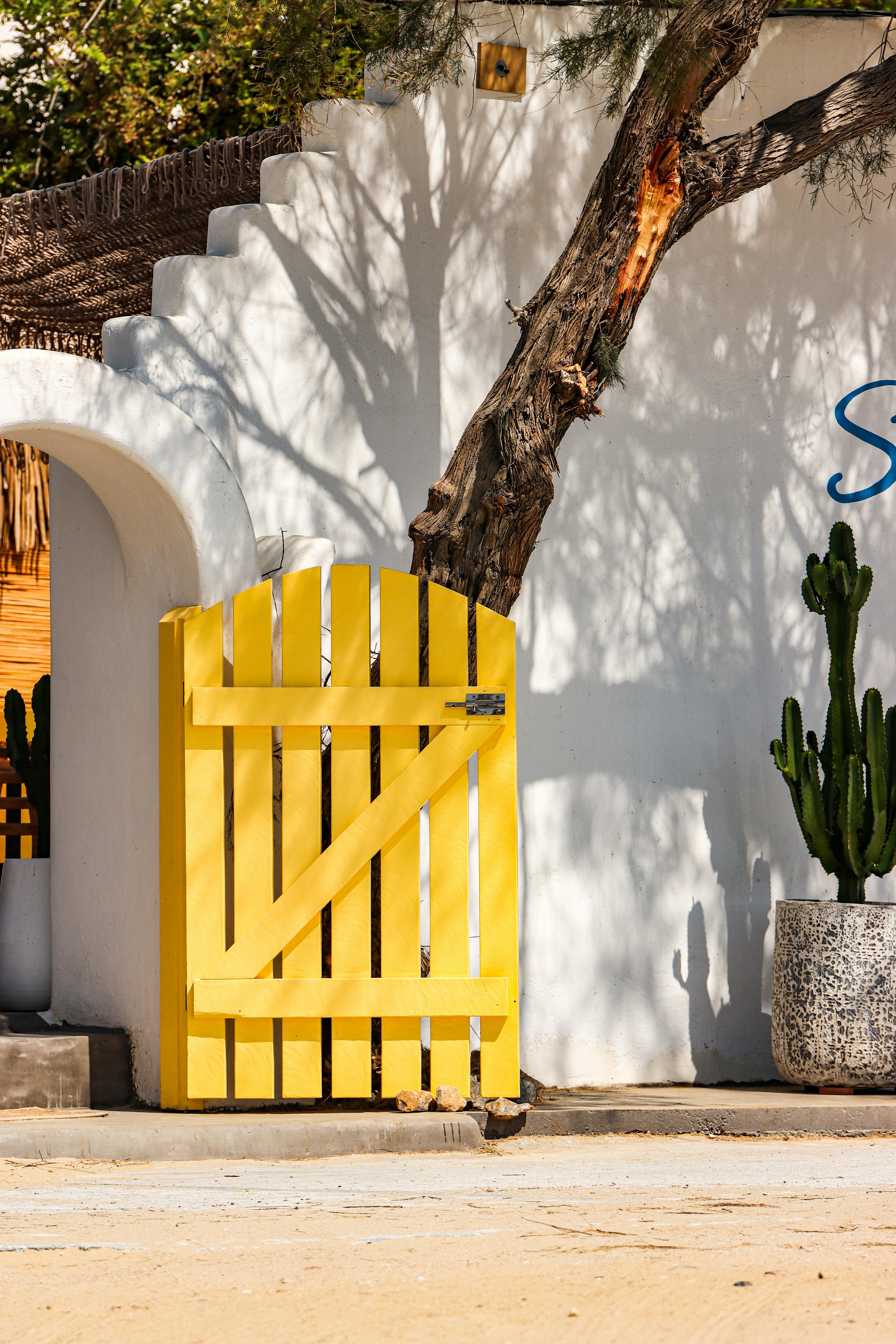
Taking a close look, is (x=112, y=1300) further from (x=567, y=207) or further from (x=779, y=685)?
(x=567, y=207)

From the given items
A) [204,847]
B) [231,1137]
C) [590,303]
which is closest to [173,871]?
[204,847]

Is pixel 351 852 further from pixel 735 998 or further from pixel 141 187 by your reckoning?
pixel 141 187

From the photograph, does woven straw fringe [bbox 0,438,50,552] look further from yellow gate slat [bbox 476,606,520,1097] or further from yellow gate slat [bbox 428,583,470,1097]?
yellow gate slat [bbox 476,606,520,1097]

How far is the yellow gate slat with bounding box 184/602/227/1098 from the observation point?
4.79 m

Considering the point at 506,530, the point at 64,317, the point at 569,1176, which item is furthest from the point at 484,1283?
the point at 64,317

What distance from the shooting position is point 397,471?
591 cm

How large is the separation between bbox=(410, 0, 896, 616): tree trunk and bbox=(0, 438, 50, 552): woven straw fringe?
13.8 feet

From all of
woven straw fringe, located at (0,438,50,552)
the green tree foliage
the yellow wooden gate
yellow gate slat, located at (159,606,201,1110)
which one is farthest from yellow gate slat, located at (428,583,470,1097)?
the green tree foliage

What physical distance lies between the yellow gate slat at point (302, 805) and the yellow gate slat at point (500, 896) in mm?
571

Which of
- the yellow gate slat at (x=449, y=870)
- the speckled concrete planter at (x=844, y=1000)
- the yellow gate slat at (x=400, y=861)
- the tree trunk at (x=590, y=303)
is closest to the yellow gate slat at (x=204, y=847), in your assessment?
the yellow gate slat at (x=400, y=861)

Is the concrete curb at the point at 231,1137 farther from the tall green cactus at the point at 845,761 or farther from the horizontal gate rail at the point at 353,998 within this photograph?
the tall green cactus at the point at 845,761

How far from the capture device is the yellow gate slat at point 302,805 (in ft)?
15.9

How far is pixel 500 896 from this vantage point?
16.1ft

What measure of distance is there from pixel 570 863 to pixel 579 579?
121 cm
